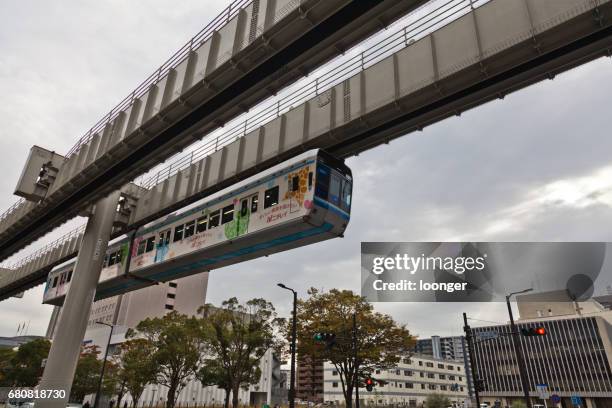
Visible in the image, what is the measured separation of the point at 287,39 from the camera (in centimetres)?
1243

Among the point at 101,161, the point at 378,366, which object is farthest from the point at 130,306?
the point at 101,161

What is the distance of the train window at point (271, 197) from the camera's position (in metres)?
14.2

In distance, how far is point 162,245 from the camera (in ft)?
65.9

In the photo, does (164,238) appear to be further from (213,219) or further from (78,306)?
(78,306)

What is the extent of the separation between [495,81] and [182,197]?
14663mm

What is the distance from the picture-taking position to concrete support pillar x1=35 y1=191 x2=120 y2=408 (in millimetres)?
19906

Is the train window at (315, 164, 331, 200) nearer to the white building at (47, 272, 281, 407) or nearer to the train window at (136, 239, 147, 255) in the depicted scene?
the train window at (136, 239, 147, 255)

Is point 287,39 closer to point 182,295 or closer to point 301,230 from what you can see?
point 301,230

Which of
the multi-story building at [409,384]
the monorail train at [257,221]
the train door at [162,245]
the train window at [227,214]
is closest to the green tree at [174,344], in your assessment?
the monorail train at [257,221]

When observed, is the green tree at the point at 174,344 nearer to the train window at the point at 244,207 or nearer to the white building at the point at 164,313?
the train window at the point at 244,207

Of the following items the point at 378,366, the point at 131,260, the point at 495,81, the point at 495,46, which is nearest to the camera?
the point at 495,46

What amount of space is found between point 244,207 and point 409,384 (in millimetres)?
103302

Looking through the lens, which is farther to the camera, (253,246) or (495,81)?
(253,246)

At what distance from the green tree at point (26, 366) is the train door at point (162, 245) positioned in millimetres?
39573
